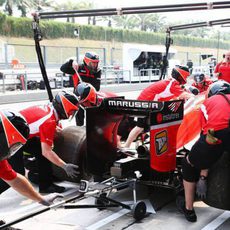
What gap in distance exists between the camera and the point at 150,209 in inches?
177

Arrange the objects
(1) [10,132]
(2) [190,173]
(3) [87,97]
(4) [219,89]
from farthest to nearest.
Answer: (3) [87,97], (4) [219,89], (2) [190,173], (1) [10,132]

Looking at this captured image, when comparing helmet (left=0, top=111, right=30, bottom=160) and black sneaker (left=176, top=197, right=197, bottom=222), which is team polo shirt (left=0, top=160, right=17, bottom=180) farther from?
black sneaker (left=176, top=197, right=197, bottom=222)

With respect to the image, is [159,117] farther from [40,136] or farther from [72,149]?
[40,136]

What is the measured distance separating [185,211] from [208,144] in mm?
843

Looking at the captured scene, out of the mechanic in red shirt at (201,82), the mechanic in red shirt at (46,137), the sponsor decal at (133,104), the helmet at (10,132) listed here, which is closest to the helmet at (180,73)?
the sponsor decal at (133,104)

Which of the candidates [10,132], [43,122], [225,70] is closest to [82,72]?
[43,122]

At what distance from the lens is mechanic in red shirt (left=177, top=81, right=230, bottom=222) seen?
12.4 ft

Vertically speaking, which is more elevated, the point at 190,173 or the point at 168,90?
the point at 168,90

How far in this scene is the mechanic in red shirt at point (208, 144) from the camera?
378cm

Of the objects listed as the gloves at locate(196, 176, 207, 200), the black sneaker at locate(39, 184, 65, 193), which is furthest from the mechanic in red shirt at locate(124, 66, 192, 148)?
the gloves at locate(196, 176, 207, 200)

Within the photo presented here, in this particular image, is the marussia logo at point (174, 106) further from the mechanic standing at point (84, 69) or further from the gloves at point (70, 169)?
the mechanic standing at point (84, 69)

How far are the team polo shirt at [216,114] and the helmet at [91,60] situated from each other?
3.65 m

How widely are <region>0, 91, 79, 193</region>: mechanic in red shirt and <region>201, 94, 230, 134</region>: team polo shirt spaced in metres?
1.52

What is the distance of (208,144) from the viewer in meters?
3.83
